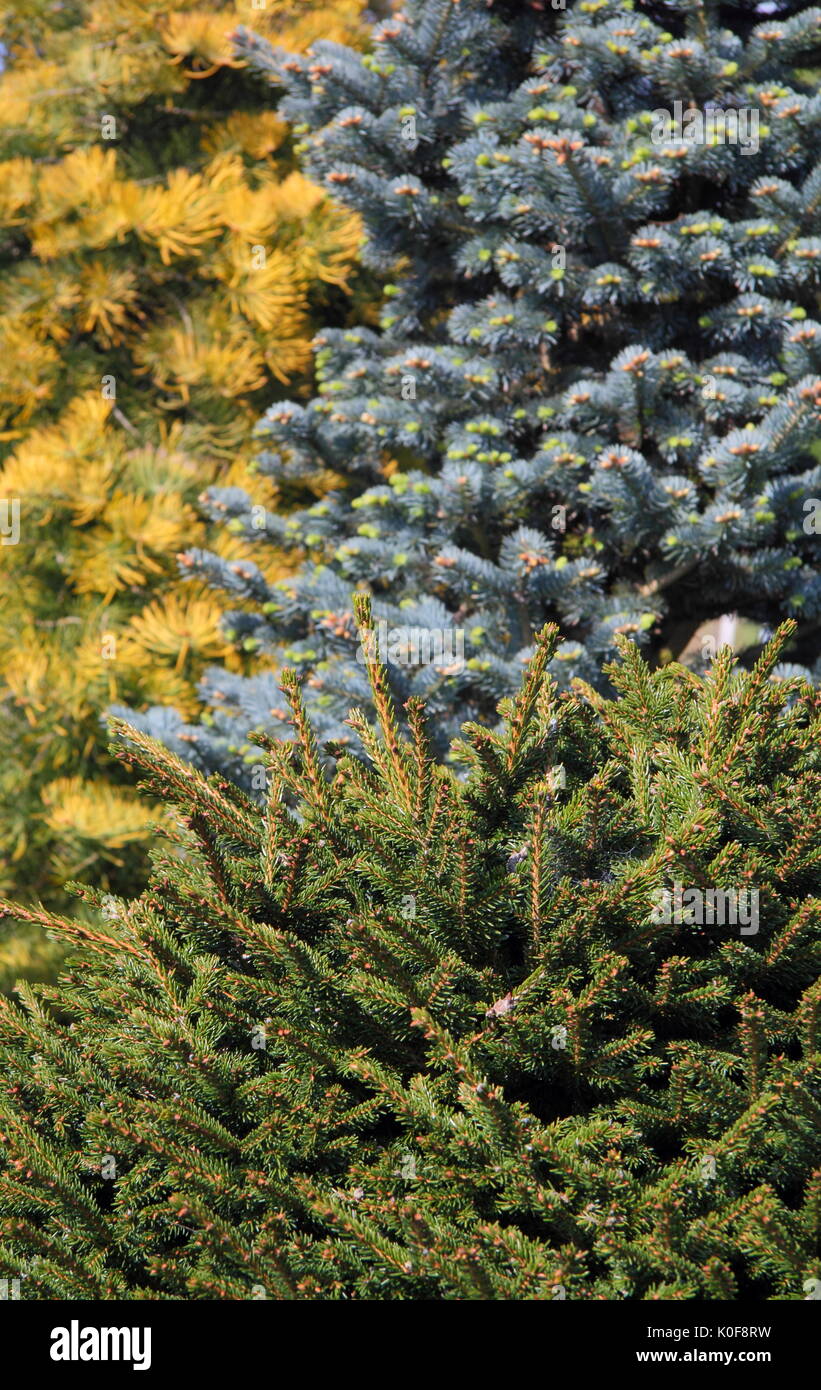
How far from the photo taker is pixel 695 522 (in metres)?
2.46

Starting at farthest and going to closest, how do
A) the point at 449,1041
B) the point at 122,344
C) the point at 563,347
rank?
the point at 122,344
the point at 563,347
the point at 449,1041

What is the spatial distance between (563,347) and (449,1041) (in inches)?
80.7

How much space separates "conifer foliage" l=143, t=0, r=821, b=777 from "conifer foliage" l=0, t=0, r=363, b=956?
2.20ft

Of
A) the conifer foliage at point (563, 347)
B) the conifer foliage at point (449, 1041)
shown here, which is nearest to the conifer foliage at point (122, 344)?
the conifer foliage at point (563, 347)

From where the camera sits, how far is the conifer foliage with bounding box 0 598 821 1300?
1.33 metres

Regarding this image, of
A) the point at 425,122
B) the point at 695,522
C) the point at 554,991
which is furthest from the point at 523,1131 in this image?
the point at 425,122

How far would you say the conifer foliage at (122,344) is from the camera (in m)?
3.55

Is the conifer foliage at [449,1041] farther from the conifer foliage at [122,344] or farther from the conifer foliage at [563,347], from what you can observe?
the conifer foliage at [122,344]

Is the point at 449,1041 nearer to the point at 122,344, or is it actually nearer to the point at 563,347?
the point at 563,347

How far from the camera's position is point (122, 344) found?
4.03 m

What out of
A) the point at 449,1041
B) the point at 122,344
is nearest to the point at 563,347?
the point at 122,344

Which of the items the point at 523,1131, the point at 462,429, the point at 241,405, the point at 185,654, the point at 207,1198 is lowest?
the point at 207,1198
